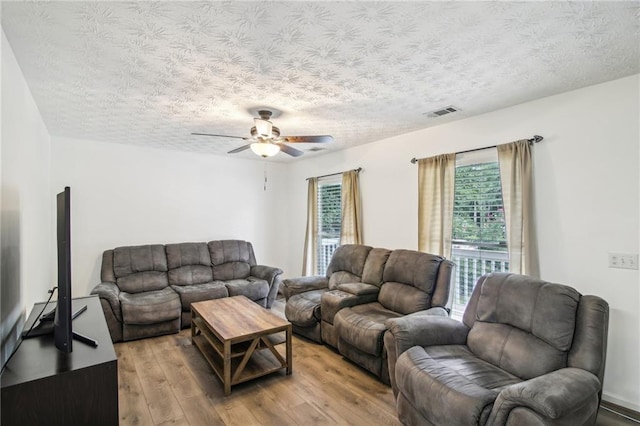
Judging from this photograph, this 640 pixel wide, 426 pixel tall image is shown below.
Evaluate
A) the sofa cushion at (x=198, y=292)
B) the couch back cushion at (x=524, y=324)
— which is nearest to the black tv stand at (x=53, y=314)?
the sofa cushion at (x=198, y=292)

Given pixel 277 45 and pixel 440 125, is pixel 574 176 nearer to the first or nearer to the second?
pixel 440 125

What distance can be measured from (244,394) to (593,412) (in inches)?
89.0

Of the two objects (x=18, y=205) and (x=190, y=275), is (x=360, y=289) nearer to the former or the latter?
(x=190, y=275)

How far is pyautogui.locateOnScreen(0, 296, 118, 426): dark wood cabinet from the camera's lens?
124 centimetres

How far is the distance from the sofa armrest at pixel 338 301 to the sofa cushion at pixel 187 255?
226 cm

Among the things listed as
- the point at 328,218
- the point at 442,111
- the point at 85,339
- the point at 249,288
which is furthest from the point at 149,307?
the point at 442,111

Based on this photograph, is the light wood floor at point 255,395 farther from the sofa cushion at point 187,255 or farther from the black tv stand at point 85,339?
the sofa cushion at point 187,255

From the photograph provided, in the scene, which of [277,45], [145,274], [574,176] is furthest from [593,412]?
[145,274]

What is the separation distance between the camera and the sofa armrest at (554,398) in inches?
54.9

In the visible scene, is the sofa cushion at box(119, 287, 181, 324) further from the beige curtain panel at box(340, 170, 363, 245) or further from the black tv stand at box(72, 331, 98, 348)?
the beige curtain panel at box(340, 170, 363, 245)

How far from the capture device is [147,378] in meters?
2.70

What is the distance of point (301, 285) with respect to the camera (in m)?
3.85

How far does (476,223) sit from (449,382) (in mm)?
1875

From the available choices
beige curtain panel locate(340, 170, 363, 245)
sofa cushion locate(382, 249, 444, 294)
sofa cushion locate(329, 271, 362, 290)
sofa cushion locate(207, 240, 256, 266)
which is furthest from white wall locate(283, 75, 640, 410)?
sofa cushion locate(207, 240, 256, 266)
